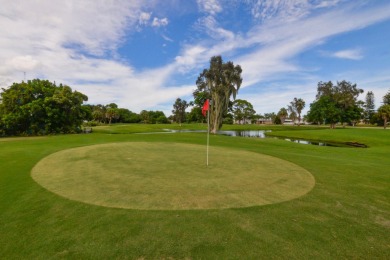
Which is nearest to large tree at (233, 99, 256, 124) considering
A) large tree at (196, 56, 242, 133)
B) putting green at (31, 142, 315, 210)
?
large tree at (196, 56, 242, 133)

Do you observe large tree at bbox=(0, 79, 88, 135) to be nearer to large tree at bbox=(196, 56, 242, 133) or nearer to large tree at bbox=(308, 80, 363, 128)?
large tree at bbox=(196, 56, 242, 133)

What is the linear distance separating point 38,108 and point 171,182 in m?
31.8

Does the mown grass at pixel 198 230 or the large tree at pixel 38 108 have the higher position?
the large tree at pixel 38 108

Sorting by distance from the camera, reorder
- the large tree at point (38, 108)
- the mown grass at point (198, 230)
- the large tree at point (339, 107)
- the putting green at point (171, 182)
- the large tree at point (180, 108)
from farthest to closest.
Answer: the large tree at point (180, 108)
the large tree at point (339, 107)
the large tree at point (38, 108)
the putting green at point (171, 182)
the mown grass at point (198, 230)

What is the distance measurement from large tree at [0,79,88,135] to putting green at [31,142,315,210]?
25.8m

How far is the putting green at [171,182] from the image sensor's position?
221 inches

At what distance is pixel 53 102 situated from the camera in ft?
107

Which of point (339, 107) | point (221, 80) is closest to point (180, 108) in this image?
point (339, 107)

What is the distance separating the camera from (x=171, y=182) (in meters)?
7.01

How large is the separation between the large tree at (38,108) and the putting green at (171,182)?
25755mm

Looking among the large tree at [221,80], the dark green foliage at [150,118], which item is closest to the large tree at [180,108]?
the dark green foliage at [150,118]

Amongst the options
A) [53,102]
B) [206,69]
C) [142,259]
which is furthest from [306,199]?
[53,102]

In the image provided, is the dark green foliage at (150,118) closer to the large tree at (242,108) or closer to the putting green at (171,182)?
the large tree at (242,108)

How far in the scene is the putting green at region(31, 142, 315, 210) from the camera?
5605mm
